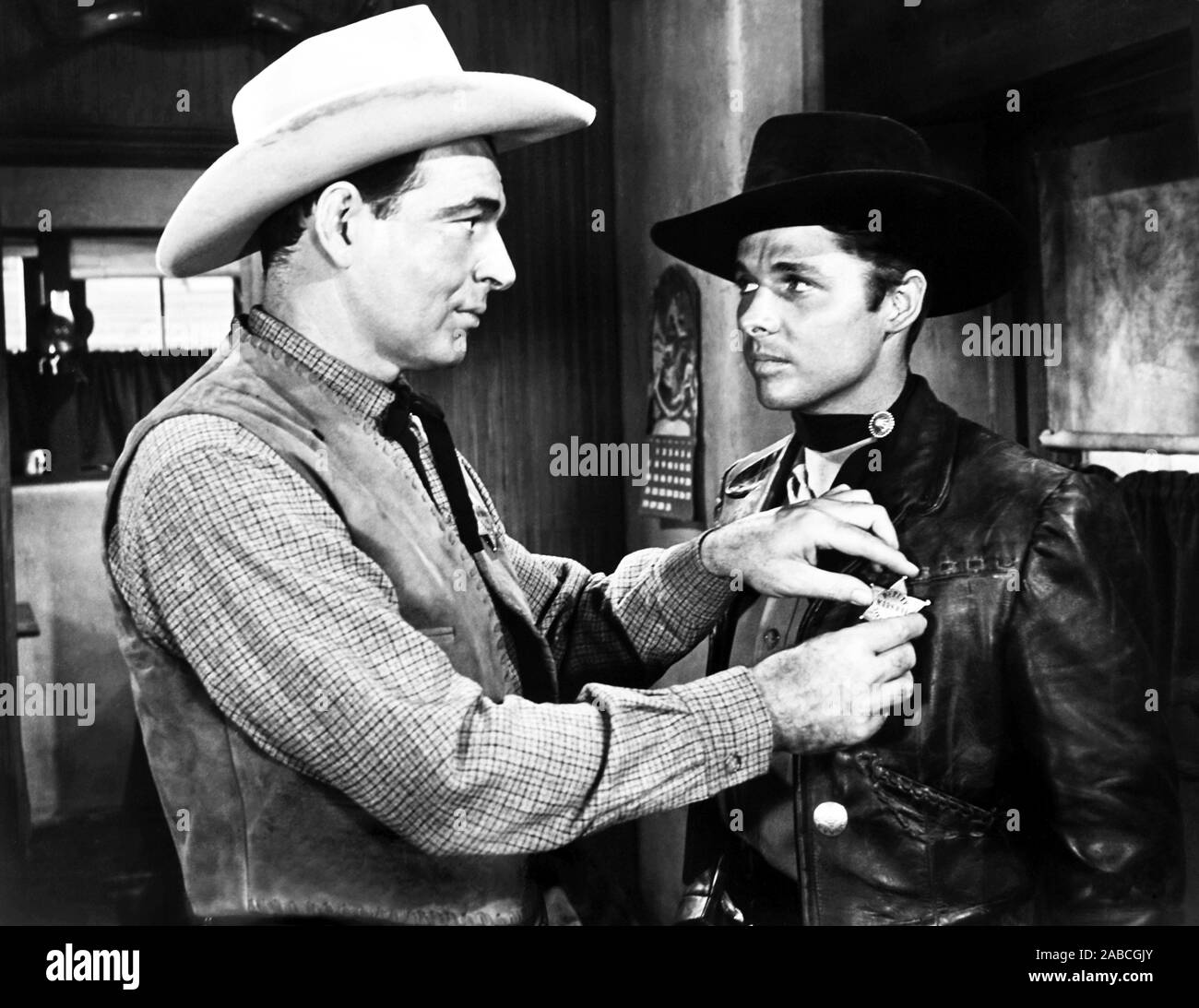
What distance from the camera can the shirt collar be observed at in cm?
157

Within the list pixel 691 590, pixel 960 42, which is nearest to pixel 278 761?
pixel 691 590

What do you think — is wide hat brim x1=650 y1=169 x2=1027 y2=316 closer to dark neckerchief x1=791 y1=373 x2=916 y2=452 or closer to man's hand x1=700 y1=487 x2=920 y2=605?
dark neckerchief x1=791 y1=373 x2=916 y2=452

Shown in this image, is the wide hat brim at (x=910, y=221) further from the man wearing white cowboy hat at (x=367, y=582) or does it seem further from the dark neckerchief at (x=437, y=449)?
the dark neckerchief at (x=437, y=449)

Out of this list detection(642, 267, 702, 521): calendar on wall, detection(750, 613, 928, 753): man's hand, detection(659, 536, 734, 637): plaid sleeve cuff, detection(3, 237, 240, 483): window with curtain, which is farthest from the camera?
detection(642, 267, 702, 521): calendar on wall

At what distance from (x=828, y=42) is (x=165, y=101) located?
1.14 meters

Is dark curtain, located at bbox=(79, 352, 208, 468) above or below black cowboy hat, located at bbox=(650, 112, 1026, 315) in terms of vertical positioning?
below

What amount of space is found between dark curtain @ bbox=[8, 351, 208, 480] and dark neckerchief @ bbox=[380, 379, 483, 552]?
1.72 ft

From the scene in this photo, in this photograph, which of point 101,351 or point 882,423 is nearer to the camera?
point 882,423

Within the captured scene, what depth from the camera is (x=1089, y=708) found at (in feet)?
5.15

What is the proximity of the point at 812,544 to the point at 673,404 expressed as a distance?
630 millimetres

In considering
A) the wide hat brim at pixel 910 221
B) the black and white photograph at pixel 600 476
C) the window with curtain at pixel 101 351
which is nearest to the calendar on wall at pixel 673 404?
the black and white photograph at pixel 600 476

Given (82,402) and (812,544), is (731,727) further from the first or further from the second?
(82,402)

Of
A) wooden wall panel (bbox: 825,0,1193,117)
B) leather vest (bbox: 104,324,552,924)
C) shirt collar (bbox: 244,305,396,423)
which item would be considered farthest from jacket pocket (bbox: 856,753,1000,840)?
wooden wall panel (bbox: 825,0,1193,117)
